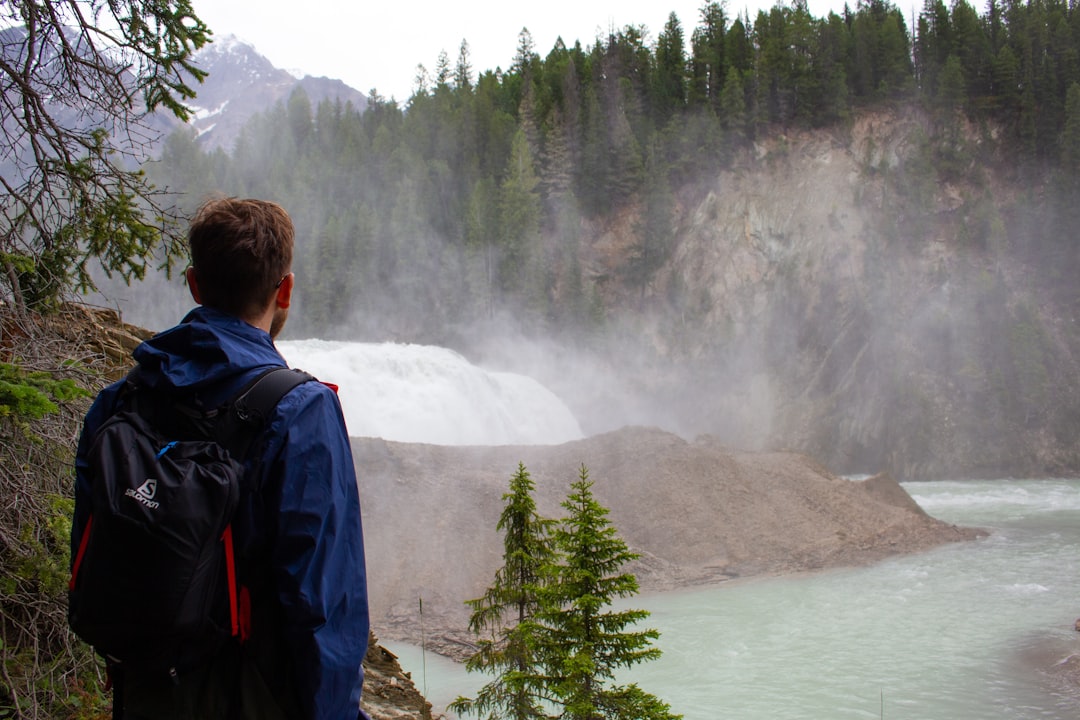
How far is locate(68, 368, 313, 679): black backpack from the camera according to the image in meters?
1.80

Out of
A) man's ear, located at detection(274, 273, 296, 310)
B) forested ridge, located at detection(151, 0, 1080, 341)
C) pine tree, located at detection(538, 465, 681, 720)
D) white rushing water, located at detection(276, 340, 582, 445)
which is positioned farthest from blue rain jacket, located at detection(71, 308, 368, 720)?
forested ridge, located at detection(151, 0, 1080, 341)

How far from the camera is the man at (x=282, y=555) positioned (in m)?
1.89

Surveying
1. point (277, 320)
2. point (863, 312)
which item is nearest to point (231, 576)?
point (277, 320)

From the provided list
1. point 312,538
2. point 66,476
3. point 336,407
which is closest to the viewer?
point 312,538

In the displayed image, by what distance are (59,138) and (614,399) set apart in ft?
145

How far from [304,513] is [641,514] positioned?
23.9 meters

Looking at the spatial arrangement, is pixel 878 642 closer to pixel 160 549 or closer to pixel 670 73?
pixel 160 549

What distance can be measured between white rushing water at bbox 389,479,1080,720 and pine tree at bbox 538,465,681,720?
18.6ft

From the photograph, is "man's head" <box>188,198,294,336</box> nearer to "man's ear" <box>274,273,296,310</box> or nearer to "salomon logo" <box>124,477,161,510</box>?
"man's ear" <box>274,273,296,310</box>

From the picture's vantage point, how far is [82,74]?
5.41m

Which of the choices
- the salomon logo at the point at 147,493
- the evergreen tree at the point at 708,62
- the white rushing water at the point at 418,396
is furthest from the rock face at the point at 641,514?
the evergreen tree at the point at 708,62

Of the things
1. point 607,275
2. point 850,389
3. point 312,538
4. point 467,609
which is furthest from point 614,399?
point 312,538

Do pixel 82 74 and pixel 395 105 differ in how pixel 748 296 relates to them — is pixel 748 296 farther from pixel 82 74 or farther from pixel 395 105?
pixel 82 74

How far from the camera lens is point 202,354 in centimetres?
208
